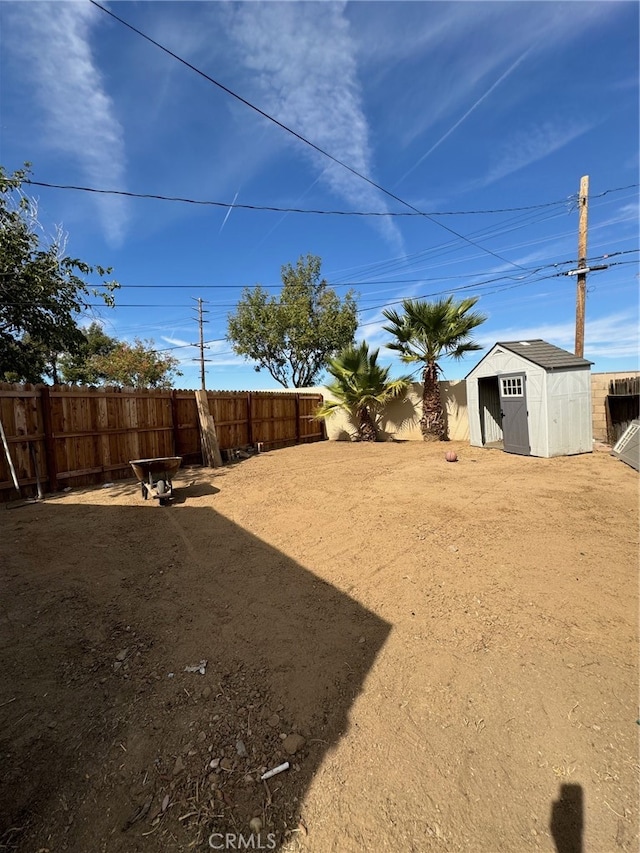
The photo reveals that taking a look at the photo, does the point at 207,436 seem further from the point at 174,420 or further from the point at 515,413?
the point at 515,413

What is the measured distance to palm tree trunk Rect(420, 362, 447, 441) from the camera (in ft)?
39.4

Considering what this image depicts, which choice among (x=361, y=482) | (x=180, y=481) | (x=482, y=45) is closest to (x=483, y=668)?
(x=361, y=482)

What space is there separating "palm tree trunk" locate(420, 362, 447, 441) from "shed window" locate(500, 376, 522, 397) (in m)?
2.62

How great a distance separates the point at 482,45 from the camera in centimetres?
598

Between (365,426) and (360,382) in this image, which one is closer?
(360,382)

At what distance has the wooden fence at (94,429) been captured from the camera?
5.91 metres

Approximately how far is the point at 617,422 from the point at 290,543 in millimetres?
9332

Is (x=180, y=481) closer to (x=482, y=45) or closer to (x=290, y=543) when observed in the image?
(x=290, y=543)

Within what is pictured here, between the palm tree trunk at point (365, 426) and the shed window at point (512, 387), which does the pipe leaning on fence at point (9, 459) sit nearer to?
the palm tree trunk at point (365, 426)

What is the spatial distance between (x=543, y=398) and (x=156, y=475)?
8.41 meters

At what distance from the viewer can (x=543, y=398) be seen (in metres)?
8.52

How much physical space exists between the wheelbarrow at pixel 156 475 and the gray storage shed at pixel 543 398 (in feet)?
26.0

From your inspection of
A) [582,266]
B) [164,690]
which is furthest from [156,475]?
[582,266]

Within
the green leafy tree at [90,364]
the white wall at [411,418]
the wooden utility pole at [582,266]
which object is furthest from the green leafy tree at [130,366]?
the wooden utility pole at [582,266]
